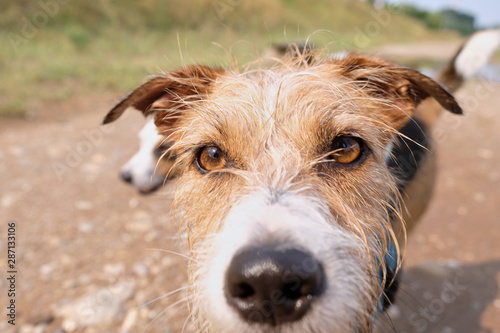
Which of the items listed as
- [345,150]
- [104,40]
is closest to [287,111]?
[345,150]

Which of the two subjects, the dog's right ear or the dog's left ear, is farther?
the dog's right ear

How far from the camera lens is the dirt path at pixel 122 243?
11.0ft

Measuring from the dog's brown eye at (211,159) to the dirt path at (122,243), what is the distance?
33.9 inches

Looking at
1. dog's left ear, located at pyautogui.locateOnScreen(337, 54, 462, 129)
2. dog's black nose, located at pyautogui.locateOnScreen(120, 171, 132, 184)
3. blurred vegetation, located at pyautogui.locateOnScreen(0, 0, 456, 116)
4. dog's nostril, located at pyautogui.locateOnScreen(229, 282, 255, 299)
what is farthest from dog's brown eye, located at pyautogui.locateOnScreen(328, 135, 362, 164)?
dog's black nose, located at pyautogui.locateOnScreen(120, 171, 132, 184)

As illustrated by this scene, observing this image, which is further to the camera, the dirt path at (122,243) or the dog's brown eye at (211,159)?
the dirt path at (122,243)

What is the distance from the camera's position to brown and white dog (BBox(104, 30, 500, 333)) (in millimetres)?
1446

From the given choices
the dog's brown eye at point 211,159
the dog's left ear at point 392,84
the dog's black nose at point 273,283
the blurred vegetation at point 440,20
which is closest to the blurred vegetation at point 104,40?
the dog's left ear at point 392,84

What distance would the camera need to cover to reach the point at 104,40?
1512cm

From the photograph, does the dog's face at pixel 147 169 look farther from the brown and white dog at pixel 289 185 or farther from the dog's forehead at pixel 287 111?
the dog's forehead at pixel 287 111

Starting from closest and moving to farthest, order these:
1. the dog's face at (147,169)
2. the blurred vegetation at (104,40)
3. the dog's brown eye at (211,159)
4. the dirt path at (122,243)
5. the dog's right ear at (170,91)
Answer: the dog's brown eye at (211,159) → the dog's right ear at (170,91) → the dirt path at (122,243) → the dog's face at (147,169) → the blurred vegetation at (104,40)

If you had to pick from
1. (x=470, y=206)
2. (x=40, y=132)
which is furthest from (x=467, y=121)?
(x=40, y=132)

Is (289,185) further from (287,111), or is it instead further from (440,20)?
(440,20)

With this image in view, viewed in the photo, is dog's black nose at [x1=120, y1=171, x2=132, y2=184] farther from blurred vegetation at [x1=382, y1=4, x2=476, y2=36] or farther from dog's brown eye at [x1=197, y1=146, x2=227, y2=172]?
blurred vegetation at [x1=382, y1=4, x2=476, y2=36]

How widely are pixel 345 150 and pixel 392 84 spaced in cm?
76
